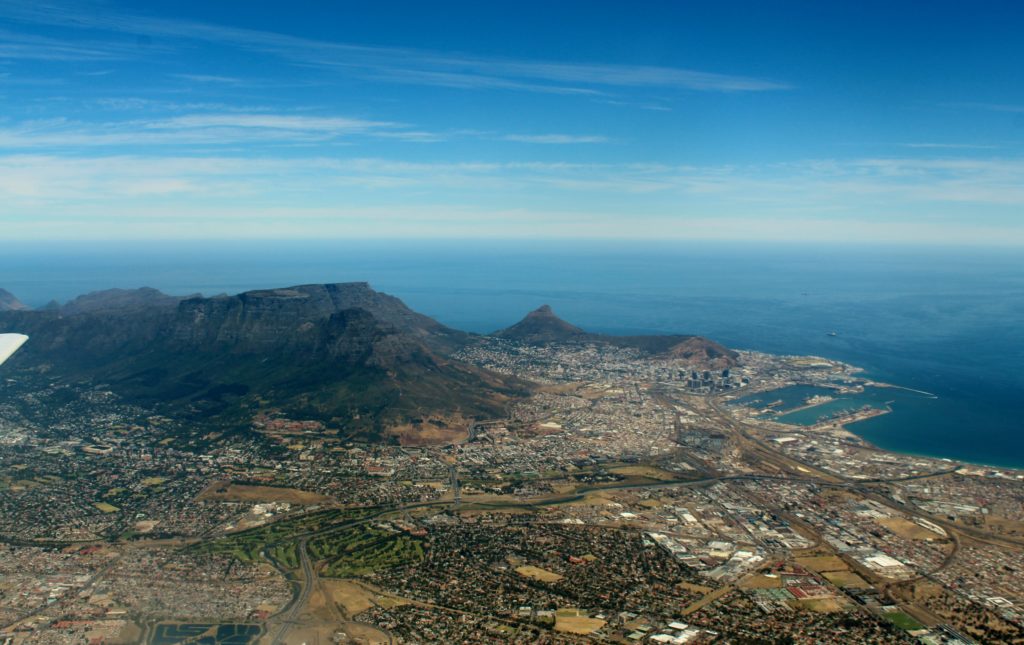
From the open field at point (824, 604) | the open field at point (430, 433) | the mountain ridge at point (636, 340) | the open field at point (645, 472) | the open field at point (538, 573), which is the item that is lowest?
the open field at point (645, 472)

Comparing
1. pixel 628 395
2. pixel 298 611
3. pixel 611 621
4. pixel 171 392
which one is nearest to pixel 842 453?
pixel 628 395

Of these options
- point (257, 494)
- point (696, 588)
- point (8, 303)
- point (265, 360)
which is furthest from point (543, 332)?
point (8, 303)

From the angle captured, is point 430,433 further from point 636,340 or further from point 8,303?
point 8,303

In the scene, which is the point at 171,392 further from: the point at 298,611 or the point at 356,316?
the point at 298,611

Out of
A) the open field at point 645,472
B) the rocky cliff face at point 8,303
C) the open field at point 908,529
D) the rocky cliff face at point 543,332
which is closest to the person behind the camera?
the open field at point 908,529

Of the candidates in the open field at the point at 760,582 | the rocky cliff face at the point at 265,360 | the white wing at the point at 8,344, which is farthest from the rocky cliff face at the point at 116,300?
the open field at the point at 760,582

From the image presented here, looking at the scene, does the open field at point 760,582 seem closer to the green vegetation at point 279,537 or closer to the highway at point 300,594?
the highway at point 300,594

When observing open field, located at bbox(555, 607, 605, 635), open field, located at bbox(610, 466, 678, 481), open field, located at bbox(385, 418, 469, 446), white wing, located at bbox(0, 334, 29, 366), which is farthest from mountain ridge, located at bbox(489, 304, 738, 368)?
white wing, located at bbox(0, 334, 29, 366)
